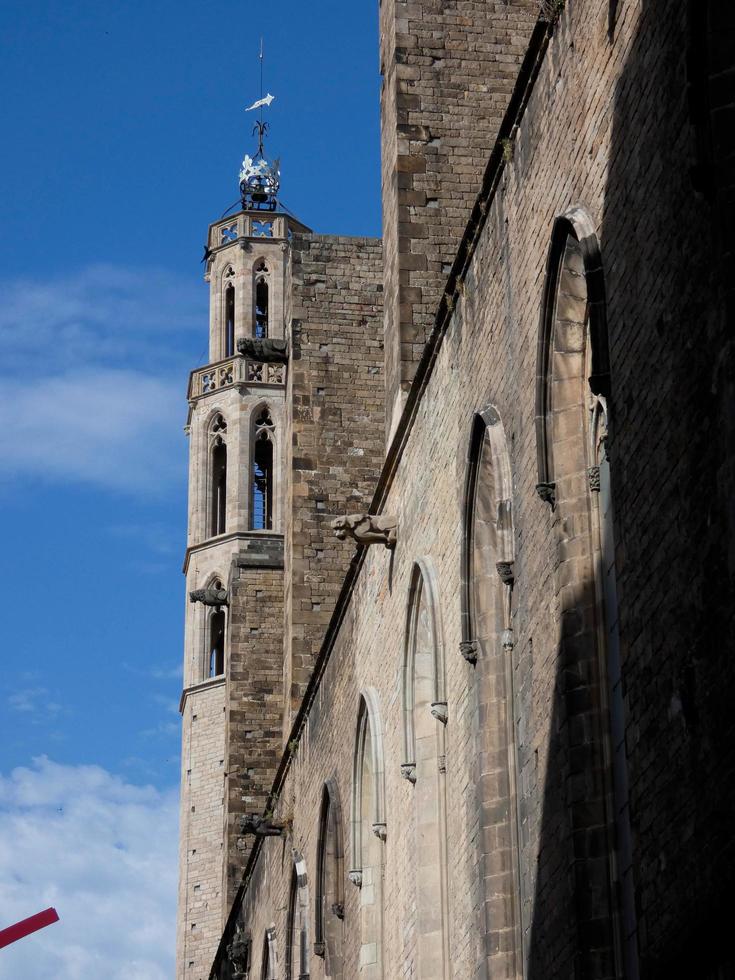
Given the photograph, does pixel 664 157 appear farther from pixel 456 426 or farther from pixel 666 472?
pixel 456 426

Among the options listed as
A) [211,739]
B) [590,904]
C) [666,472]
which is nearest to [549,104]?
[666,472]

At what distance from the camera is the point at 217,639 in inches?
2124

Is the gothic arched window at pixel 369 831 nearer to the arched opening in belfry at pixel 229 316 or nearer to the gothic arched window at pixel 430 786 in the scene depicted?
the gothic arched window at pixel 430 786

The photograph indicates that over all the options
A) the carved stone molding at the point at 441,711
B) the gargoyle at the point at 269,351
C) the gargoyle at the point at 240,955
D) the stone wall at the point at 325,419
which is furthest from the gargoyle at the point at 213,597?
the carved stone molding at the point at 441,711

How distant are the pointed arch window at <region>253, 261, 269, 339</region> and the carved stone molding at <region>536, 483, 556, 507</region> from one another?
4507cm

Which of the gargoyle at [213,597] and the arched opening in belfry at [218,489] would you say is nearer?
the gargoyle at [213,597]

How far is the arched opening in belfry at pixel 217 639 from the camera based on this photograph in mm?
53312

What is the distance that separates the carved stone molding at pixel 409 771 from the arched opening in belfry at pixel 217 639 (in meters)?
37.2

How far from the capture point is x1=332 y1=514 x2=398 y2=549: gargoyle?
57.5 feet

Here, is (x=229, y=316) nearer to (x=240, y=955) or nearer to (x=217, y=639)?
(x=217, y=639)

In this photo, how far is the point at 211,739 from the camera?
51406 mm

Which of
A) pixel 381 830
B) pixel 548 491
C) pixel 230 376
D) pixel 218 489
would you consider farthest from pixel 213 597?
pixel 548 491

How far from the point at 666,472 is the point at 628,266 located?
1.35 meters

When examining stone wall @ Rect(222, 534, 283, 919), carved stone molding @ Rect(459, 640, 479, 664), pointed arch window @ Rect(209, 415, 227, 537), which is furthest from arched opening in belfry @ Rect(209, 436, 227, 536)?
carved stone molding @ Rect(459, 640, 479, 664)
